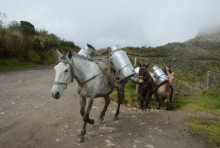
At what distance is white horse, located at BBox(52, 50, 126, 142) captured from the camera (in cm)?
413

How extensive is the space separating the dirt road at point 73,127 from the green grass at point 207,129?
277 millimetres

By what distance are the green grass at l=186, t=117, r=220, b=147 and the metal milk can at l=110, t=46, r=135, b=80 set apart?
2.54 metres

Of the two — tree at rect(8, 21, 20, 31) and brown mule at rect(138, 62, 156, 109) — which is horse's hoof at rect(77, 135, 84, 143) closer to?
brown mule at rect(138, 62, 156, 109)

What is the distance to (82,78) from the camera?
15.3 feet

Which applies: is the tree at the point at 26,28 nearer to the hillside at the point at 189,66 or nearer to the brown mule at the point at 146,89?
the hillside at the point at 189,66

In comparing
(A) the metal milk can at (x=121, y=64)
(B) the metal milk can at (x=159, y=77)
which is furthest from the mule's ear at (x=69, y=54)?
(B) the metal milk can at (x=159, y=77)

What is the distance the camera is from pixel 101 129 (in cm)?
545

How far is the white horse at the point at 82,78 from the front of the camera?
4133mm

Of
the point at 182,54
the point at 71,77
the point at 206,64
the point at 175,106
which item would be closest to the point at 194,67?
the point at 206,64

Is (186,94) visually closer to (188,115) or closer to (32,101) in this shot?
(188,115)

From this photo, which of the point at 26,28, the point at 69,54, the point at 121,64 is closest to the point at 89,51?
the point at 121,64

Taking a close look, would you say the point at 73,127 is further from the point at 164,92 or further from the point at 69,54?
the point at 164,92

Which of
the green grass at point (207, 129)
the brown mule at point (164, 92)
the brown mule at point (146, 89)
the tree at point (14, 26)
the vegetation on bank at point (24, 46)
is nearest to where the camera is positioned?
the green grass at point (207, 129)

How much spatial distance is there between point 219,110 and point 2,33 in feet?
55.8
